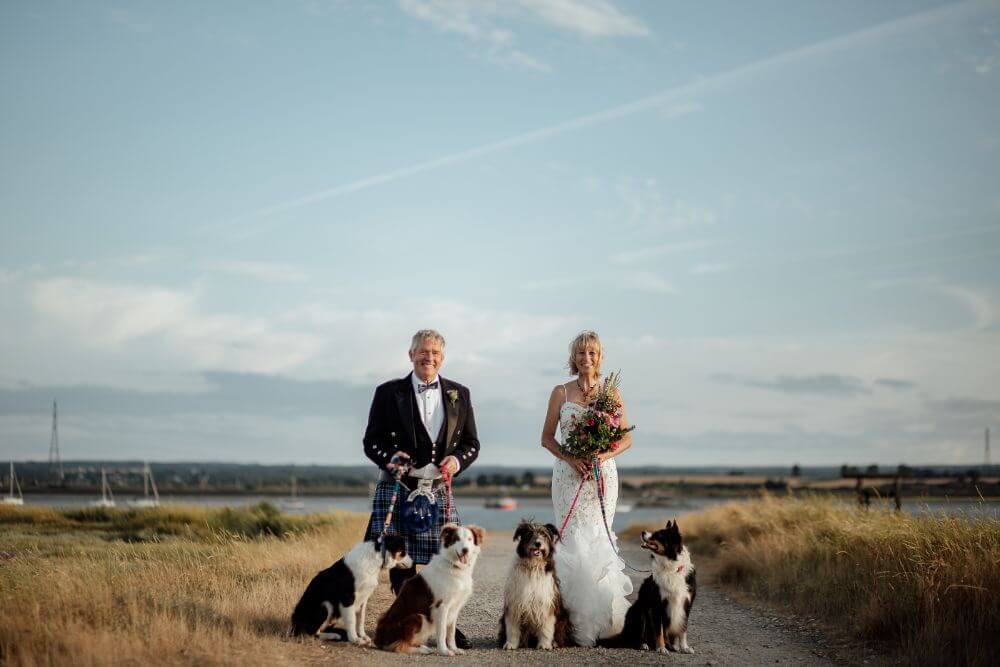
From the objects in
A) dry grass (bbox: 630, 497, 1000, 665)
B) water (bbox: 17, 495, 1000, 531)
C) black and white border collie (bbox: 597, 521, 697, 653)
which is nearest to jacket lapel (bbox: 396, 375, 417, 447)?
black and white border collie (bbox: 597, 521, 697, 653)

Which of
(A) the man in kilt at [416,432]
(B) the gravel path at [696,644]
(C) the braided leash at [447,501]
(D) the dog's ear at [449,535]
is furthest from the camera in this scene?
(A) the man in kilt at [416,432]

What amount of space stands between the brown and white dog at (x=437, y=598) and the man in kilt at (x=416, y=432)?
2.18 ft

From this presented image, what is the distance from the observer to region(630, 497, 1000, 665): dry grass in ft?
24.7

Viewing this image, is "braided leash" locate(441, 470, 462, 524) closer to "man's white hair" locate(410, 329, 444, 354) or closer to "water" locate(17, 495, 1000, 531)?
"man's white hair" locate(410, 329, 444, 354)

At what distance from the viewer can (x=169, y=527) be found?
853 inches

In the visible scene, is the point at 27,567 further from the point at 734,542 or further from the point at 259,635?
the point at 734,542

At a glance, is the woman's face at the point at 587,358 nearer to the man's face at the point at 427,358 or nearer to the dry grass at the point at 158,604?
the man's face at the point at 427,358

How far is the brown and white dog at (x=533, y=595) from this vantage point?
753 cm

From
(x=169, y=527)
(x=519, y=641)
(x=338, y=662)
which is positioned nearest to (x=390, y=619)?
(x=338, y=662)

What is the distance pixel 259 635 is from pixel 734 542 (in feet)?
37.0

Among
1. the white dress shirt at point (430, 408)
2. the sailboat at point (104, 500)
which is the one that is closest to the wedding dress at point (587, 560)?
the white dress shirt at point (430, 408)

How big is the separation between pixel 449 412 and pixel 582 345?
5.71ft

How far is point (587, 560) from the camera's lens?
8375 mm

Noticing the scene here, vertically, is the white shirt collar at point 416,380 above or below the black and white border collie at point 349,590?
above
